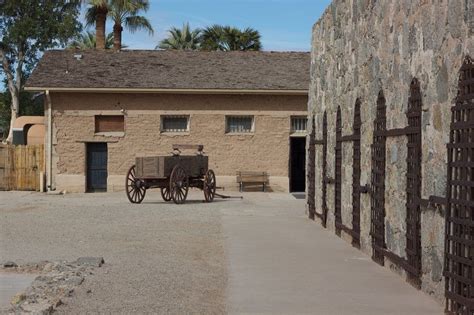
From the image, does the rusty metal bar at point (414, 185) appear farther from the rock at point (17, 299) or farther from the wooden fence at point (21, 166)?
the wooden fence at point (21, 166)

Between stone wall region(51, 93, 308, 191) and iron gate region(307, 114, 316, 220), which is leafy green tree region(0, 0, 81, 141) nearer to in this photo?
stone wall region(51, 93, 308, 191)

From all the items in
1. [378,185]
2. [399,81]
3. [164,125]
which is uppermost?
[164,125]

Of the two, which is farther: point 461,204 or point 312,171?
point 312,171

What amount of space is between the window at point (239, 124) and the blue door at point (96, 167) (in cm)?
498

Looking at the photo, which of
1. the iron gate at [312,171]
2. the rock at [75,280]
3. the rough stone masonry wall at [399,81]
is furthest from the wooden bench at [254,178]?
the rock at [75,280]

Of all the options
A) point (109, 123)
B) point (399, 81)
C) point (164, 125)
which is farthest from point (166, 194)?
point (399, 81)

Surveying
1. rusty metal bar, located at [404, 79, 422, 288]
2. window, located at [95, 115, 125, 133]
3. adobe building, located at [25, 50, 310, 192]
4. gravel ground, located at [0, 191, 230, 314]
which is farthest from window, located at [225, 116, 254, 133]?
rusty metal bar, located at [404, 79, 422, 288]

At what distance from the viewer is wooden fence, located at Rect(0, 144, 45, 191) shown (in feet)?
102

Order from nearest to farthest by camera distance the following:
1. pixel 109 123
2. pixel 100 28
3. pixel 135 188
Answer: pixel 135 188 < pixel 109 123 < pixel 100 28

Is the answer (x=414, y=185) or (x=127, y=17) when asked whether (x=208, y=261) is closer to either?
(x=414, y=185)

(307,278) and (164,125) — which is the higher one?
(164,125)

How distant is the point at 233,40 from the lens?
47531 millimetres

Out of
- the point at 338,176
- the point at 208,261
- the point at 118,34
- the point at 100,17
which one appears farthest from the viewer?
the point at 118,34

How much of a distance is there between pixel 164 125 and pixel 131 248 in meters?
17.9
